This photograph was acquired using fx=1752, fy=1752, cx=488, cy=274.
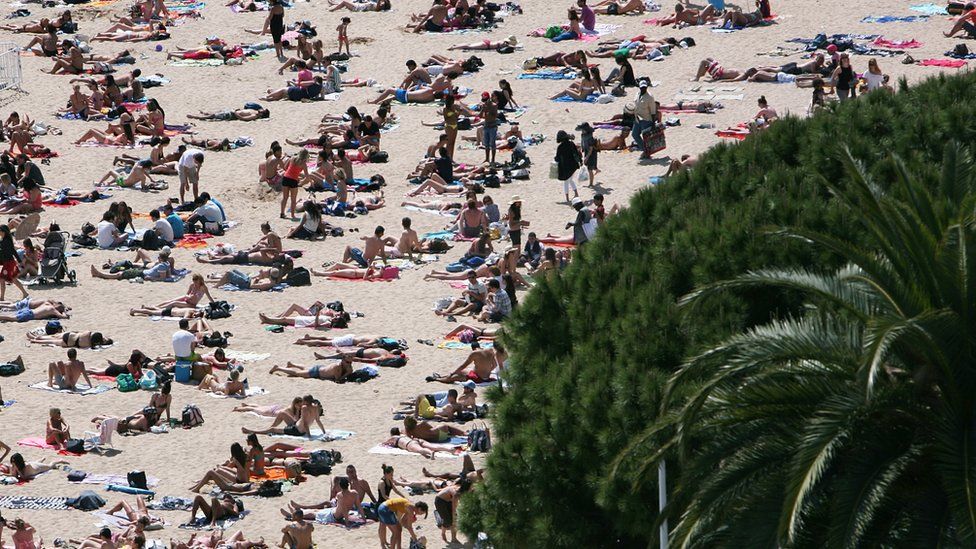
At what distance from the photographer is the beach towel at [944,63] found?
112 ft

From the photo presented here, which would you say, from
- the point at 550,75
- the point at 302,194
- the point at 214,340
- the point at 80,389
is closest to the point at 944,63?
the point at 550,75

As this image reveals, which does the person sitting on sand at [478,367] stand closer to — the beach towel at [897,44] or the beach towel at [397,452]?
the beach towel at [397,452]

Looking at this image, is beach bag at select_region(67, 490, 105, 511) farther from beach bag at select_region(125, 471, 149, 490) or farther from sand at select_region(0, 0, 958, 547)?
beach bag at select_region(125, 471, 149, 490)

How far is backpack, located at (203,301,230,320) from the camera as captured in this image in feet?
86.0

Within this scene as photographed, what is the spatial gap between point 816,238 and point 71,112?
27113 millimetres

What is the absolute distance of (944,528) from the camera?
11023 mm

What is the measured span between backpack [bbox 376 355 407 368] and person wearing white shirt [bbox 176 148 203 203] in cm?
813

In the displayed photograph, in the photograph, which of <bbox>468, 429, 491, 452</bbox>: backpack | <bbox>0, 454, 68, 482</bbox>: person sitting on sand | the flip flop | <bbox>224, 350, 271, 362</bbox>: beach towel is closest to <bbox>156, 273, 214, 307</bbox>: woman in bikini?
<bbox>224, 350, 271, 362</bbox>: beach towel

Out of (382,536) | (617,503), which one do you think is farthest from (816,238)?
(382,536)

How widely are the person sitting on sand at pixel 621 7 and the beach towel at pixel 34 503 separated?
2403 cm

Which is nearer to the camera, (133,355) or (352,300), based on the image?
(133,355)

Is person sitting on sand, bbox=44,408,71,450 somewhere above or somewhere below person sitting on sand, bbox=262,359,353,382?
above

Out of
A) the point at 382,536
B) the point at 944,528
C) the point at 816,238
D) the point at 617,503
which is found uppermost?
the point at 816,238

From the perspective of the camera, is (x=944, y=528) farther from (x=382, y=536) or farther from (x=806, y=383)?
(x=382, y=536)
